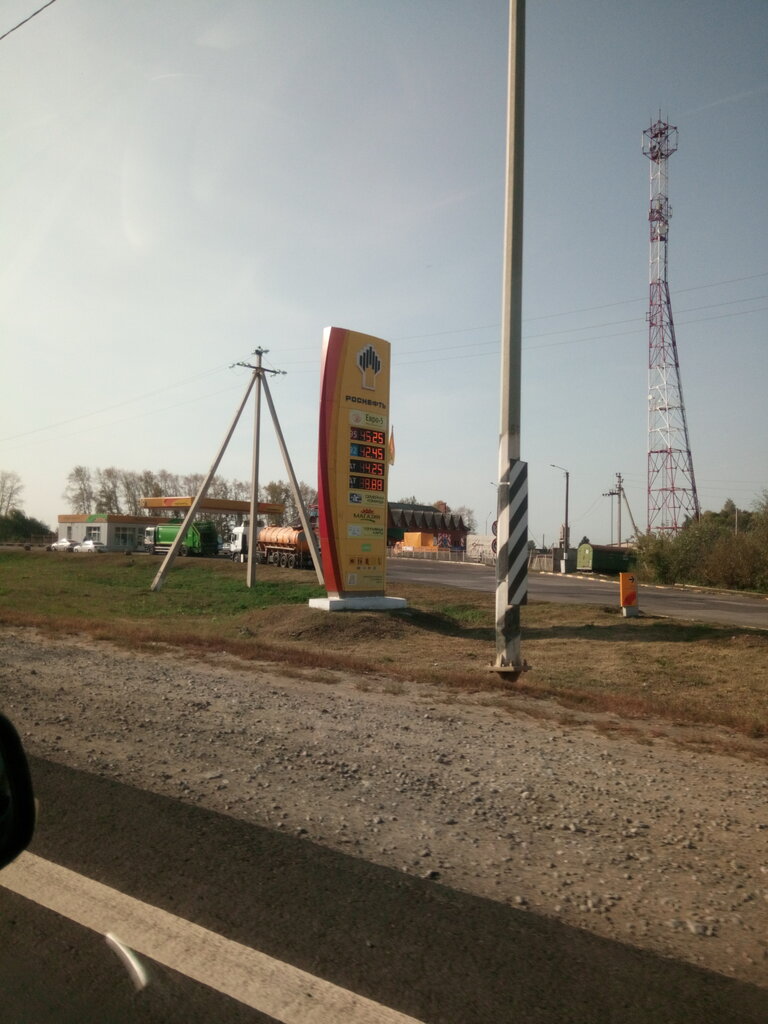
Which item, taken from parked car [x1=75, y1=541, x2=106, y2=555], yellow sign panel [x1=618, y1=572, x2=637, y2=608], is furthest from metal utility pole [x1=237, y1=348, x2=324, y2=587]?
parked car [x1=75, y1=541, x2=106, y2=555]

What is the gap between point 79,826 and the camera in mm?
4551

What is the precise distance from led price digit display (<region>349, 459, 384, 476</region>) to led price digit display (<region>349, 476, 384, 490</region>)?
159 mm

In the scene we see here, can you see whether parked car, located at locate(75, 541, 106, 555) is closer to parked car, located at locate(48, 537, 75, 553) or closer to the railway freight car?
parked car, located at locate(48, 537, 75, 553)

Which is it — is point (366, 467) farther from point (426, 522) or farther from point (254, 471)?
point (426, 522)

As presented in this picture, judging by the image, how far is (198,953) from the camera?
3.26 meters

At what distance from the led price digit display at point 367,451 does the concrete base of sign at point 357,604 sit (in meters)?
3.76

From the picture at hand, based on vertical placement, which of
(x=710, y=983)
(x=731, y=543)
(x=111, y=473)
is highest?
(x=111, y=473)

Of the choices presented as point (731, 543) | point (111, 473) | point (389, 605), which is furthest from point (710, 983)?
point (111, 473)

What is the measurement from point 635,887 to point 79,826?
10.3 ft

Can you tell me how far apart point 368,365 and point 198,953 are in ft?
60.3

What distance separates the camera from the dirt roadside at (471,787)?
155 inches

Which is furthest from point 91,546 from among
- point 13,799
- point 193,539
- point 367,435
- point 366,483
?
point 13,799

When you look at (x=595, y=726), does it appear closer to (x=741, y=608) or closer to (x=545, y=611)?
(x=545, y=611)

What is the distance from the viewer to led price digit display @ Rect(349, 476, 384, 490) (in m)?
20.4
